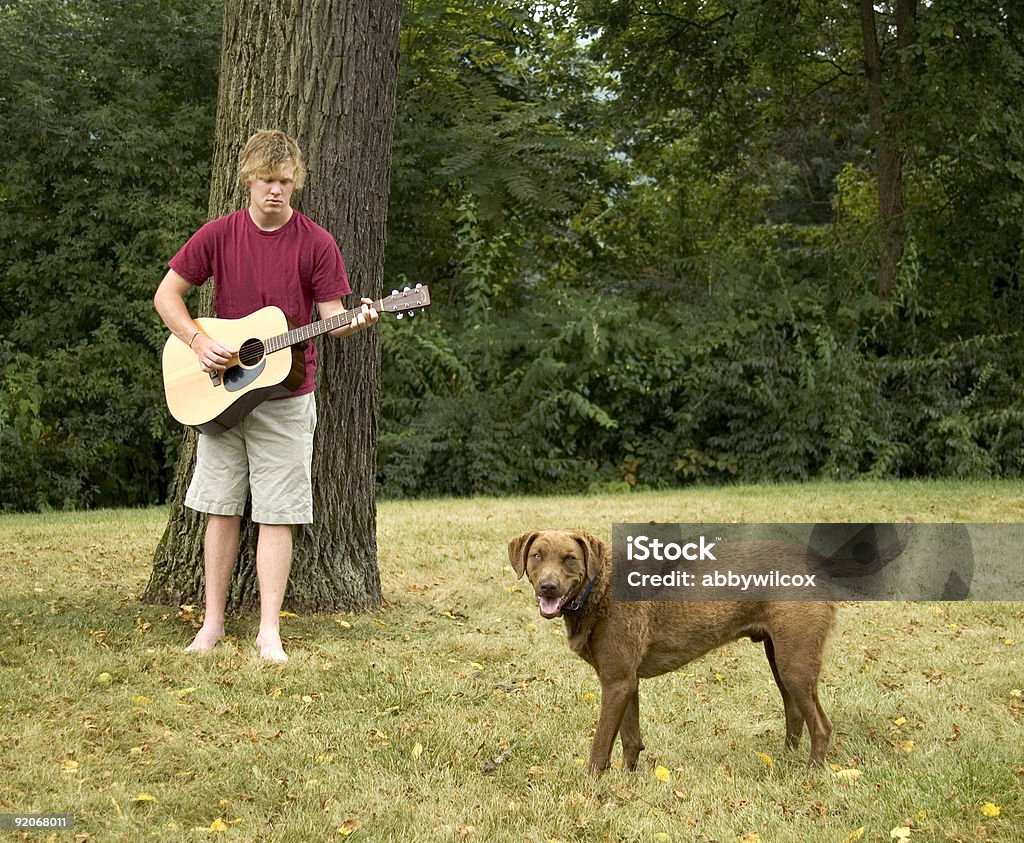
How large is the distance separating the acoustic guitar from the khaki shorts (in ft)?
0.36

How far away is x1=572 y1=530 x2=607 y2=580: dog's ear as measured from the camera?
366cm

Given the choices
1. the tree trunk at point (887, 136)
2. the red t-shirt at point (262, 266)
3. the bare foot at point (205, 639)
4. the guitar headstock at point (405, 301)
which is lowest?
the bare foot at point (205, 639)

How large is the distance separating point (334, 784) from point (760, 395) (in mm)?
9798

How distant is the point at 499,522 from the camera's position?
31.1 ft

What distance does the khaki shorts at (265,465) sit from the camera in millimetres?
5270

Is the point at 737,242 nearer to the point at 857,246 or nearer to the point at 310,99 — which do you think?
the point at 857,246

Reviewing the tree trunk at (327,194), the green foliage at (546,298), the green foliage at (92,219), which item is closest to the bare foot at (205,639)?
the tree trunk at (327,194)

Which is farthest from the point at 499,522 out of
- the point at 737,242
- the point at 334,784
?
the point at 737,242

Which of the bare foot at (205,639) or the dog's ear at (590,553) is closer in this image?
the dog's ear at (590,553)

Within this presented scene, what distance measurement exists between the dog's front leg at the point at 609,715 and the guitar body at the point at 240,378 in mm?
2116

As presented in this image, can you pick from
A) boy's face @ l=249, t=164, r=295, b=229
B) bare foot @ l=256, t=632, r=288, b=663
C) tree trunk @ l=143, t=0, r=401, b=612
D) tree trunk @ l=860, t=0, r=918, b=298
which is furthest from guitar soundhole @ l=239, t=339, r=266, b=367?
tree trunk @ l=860, t=0, r=918, b=298

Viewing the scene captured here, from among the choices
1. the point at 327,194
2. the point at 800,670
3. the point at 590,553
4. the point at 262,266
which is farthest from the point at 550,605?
the point at 327,194

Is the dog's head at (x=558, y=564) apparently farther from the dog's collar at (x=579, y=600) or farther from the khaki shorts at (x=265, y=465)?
the khaki shorts at (x=265, y=465)

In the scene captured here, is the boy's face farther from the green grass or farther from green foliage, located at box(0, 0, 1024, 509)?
green foliage, located at box(0, 0, 1024, 509)
